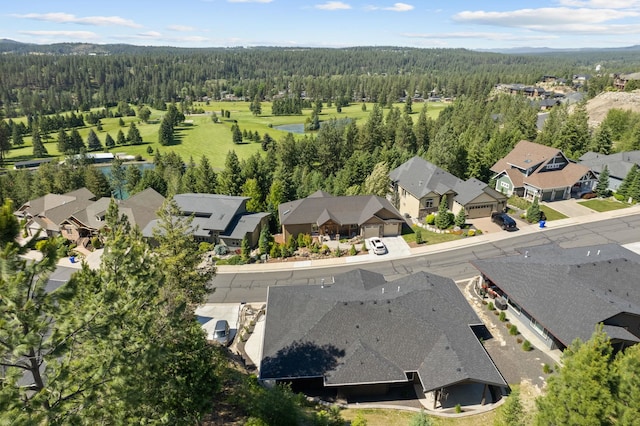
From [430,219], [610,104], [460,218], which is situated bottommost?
[430,219]

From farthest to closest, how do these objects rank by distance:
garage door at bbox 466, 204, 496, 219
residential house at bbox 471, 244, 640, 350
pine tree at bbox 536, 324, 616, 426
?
garage door at bbox 466, 204, 496, 219 → residential house at bbox 471, 244, 640, 350 → pine tree at bbox 536, 324, 616, 426

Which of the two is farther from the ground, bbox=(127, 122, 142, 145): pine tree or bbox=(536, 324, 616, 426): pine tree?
bbox=(536, 324, 616, 426): pine tree

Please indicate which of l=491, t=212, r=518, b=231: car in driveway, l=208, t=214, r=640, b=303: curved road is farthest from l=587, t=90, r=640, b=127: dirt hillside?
l=491, t=212, r=518, b=231: car in driveway

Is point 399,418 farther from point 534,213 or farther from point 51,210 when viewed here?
point 51,210

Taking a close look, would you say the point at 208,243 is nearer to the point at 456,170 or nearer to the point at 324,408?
the point at 324,408

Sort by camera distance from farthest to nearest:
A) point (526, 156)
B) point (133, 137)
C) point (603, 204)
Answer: point (133, 137)
point (526, 156)
point (603, 204)

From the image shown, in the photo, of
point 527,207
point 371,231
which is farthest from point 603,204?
point 371,231

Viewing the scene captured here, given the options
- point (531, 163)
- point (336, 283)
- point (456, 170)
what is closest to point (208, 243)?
point (336, 283)

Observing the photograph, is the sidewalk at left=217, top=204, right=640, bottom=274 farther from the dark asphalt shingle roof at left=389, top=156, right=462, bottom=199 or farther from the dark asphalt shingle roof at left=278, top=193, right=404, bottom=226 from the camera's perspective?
the dark asphalt shingle roof at left=389, top=156, right=462, bottom=199
